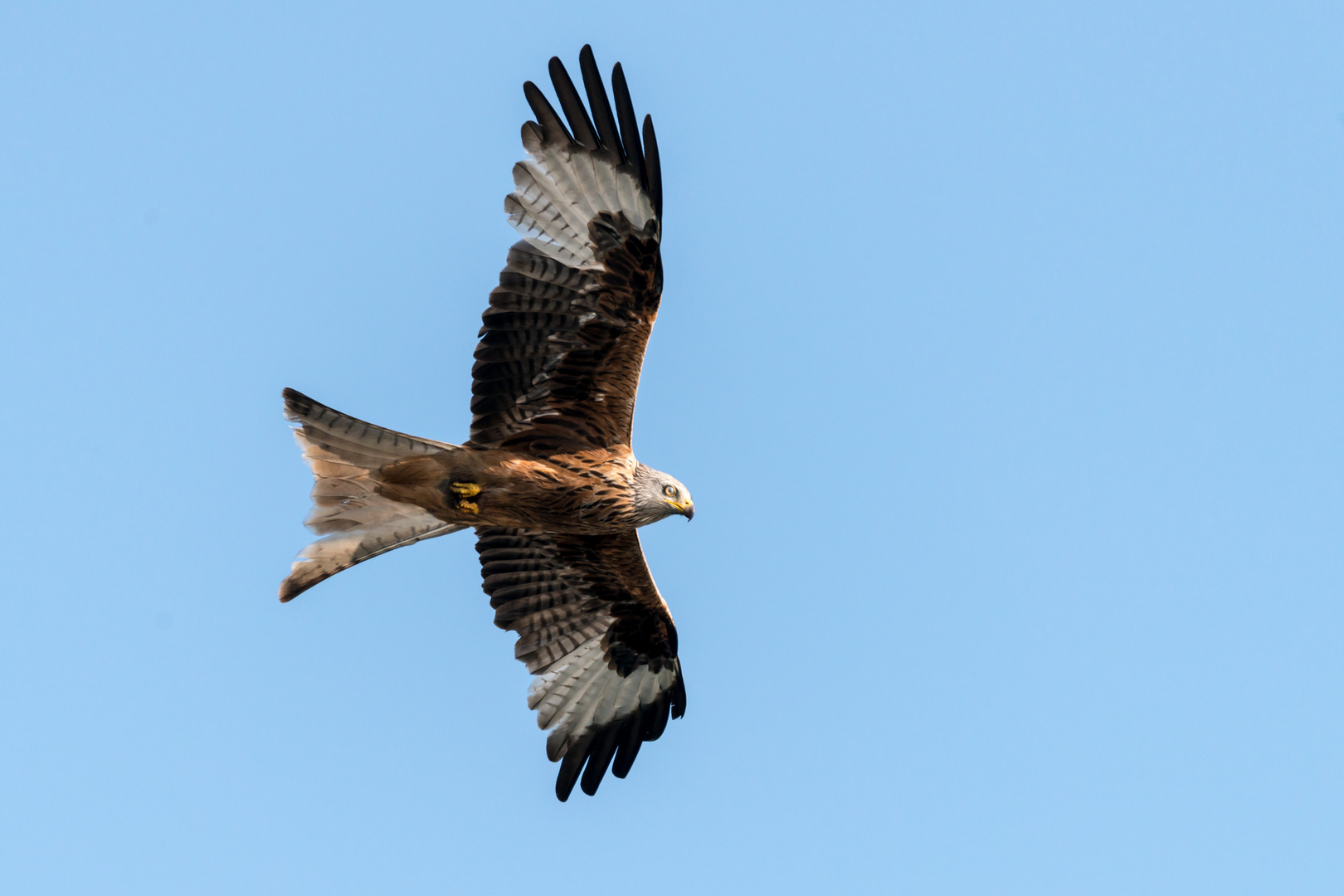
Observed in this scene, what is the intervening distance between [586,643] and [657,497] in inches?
78.0

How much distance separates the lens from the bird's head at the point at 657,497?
10391 mm

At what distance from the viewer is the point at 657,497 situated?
10398 mm

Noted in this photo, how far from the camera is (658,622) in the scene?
11.8 meters

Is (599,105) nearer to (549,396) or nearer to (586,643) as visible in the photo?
(549,396)

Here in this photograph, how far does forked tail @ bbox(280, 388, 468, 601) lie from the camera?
396 inches

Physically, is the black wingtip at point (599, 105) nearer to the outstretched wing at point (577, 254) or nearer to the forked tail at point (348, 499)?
the outstretched wing at point (577, 254)

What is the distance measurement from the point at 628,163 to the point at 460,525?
9.88 ft

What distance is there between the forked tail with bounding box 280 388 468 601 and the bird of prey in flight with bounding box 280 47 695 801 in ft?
0.03

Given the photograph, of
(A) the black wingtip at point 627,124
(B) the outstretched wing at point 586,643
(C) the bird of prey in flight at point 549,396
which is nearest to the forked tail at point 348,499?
(C) the bird of prey in flight at point 549,396

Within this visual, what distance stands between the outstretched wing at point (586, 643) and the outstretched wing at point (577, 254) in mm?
1795

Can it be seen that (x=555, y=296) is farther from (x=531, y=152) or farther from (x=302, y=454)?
(x=302, y=454)

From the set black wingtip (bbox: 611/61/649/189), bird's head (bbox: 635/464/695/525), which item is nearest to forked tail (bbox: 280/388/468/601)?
bird's head (bbox: 635/464/695/525)

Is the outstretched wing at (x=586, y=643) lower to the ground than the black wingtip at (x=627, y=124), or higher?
lower

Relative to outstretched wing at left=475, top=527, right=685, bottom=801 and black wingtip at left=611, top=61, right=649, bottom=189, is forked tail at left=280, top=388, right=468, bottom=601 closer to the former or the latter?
outstretched wing at left=475, top=527, right=685, bottom=801
